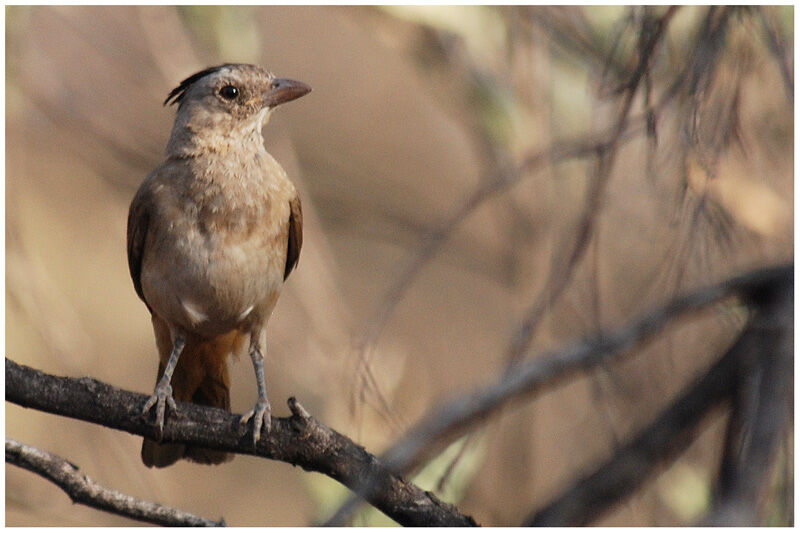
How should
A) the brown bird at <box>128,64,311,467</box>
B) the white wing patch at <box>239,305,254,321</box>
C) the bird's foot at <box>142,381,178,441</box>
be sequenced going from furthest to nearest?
the white wing patch at <box>239,305,254,321</box>, the brown bird at <box>128,64,311,467</box>, the bird's foot at <box>142,381,178,441</box>

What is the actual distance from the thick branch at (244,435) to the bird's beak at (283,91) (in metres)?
1.30

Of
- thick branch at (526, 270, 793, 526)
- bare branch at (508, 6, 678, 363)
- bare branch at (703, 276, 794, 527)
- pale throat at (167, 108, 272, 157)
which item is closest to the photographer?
bare branch at (703, 276, 794, 527)

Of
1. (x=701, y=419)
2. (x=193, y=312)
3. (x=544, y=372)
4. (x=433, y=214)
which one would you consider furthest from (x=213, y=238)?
(x=433, y=214)

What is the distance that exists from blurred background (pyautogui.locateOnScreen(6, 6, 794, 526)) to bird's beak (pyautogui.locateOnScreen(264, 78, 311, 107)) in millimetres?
783

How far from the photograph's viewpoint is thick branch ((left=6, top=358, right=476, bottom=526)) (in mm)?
2854

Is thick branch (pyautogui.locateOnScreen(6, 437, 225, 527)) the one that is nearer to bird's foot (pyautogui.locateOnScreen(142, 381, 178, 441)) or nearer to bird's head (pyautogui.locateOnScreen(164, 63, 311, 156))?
bird's foot (pyautogui.locateOnScreen(142, 381, 178, 441))

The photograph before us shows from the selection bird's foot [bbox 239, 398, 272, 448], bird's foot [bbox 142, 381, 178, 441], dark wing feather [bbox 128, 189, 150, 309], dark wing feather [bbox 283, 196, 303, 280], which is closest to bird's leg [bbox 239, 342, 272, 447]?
bird's foot [bbox 239, 398, 272, 448]

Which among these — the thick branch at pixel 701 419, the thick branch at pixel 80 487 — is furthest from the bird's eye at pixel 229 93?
the thick branch at pixel 701 419

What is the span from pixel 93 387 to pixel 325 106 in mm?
4194

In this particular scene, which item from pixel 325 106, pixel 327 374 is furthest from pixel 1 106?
pixel 325 106

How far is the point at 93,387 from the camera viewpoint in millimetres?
2924

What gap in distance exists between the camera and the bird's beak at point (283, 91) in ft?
12.2

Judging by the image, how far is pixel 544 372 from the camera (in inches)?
104

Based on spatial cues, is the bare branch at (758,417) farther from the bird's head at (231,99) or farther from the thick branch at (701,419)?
the bird's head at (231,99)
